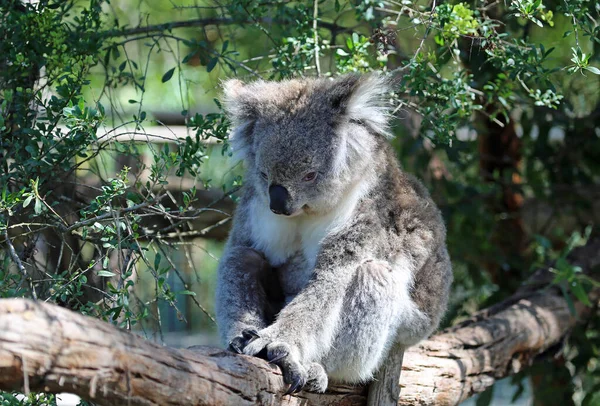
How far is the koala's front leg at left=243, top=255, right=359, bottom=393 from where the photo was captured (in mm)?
3150

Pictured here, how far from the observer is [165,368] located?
233cm

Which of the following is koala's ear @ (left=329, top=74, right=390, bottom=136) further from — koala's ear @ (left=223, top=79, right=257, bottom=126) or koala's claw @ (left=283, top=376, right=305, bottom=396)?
koala's claw @ (left=283, top=376, right=305, bottom=396)

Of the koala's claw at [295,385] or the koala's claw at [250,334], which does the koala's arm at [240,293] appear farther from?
the koala's claw at [295,385]

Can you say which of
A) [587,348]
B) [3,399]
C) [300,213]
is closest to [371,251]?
[300,213]

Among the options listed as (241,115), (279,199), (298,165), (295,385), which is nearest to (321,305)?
(295,385)

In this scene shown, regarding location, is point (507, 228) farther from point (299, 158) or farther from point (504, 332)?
point (299, 158)

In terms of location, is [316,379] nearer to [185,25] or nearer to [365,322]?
[365,322]

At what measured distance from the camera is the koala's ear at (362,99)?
3.59 m

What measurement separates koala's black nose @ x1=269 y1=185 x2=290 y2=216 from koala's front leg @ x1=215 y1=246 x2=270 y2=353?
1.58 ft

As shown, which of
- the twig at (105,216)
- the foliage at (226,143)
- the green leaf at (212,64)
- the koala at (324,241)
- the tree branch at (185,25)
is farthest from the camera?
the tree branch at (185,25)

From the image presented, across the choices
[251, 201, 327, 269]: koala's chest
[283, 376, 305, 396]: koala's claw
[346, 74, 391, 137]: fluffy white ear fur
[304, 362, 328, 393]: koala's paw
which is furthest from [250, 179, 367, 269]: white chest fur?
[283, 376, 305, 396]: koala's claw

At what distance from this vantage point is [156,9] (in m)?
8.38

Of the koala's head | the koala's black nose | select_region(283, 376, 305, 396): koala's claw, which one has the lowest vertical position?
select_region(283, 376, 305, 396): koala's claw

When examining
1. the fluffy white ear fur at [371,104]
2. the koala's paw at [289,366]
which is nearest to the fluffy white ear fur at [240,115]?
the fluffy white ear fur at [371,104]
